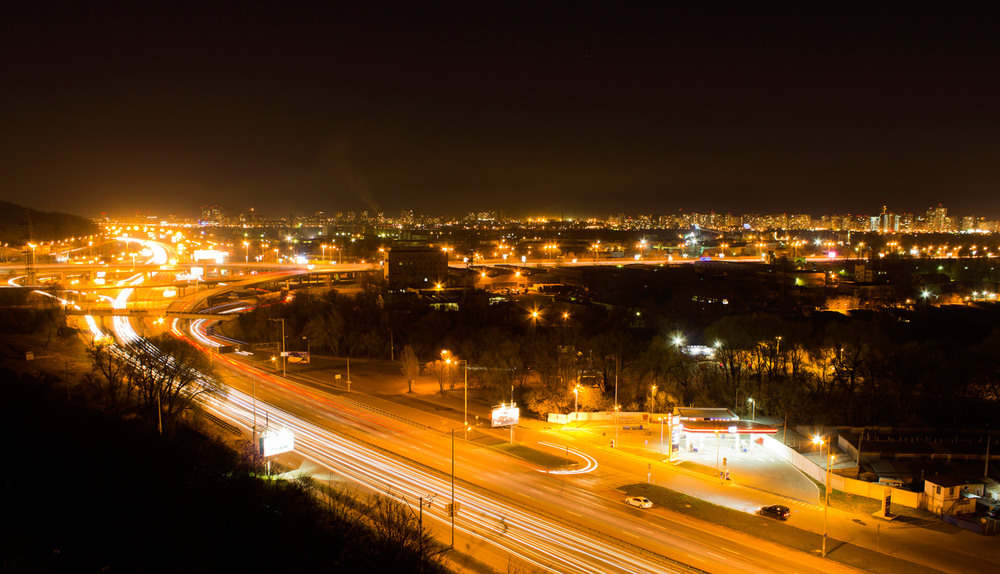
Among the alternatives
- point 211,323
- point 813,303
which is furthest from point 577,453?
point 813,303

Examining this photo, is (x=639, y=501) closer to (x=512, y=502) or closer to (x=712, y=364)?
(x=512, y=502)

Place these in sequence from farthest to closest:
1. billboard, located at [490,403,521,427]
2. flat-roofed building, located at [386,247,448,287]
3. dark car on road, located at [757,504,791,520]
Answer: flat-roofed building, located at [386,247,448,287] → billboard, located at [490,403,521,427] → dark car on road, located at [757,504,791,520]

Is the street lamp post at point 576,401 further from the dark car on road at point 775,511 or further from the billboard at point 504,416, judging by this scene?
the dark car on road at point 775,511

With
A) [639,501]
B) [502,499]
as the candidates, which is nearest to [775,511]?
[639,501]

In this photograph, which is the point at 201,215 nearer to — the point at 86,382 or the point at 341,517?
the point at 86,382

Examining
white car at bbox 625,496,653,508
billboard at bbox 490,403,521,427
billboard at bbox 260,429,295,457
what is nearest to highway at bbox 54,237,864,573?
white car at bbox 625,496,653,508

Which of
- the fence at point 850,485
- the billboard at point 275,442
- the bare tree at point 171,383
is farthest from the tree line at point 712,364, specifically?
the billboard at point 275,442

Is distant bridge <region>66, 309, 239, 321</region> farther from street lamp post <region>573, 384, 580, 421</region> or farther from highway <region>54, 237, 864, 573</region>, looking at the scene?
street lamp post <region>573, 384, 580, 421</region>
